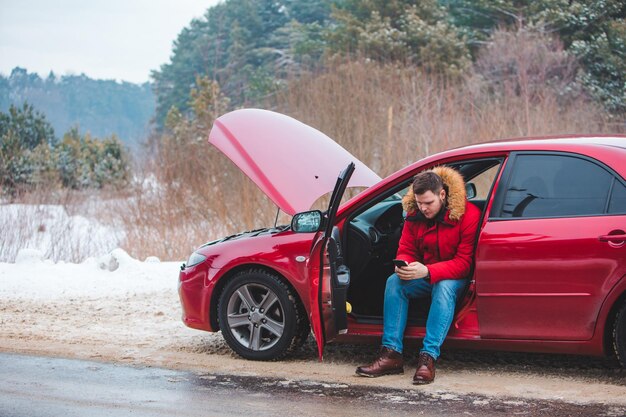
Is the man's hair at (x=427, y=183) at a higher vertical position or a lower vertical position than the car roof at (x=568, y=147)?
lower

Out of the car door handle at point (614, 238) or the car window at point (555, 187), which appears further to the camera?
the car window at point (555, 187)

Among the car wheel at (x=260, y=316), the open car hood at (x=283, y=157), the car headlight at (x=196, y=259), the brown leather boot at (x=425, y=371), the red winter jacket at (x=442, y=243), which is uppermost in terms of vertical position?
the open car hood at (x=283, y=157)

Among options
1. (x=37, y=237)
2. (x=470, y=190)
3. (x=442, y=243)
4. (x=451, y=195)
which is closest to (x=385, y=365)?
(x=442, y=243)

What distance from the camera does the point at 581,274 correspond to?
598 cm

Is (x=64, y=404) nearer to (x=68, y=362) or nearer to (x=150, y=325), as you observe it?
(x=68, y=362)

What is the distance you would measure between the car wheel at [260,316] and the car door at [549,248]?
140cm

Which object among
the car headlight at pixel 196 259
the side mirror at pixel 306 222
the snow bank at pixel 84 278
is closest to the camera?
the side mirror at pixel 306 222

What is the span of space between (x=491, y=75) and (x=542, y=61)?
208 centimetres

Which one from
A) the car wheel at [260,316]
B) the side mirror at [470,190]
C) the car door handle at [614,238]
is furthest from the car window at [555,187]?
the car wheel at [260,316]

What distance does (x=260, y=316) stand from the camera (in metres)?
7.08

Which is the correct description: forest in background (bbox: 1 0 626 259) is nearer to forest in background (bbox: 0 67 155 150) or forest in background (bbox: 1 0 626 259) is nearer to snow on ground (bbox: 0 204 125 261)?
snow on ground (bbox: 0 204 125 261)

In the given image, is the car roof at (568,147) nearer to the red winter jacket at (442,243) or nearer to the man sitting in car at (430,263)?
the man sitting in car at (430,263)

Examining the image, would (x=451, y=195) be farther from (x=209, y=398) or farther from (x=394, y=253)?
(x=209, y=398)

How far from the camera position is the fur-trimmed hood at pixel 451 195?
6.40 metres
